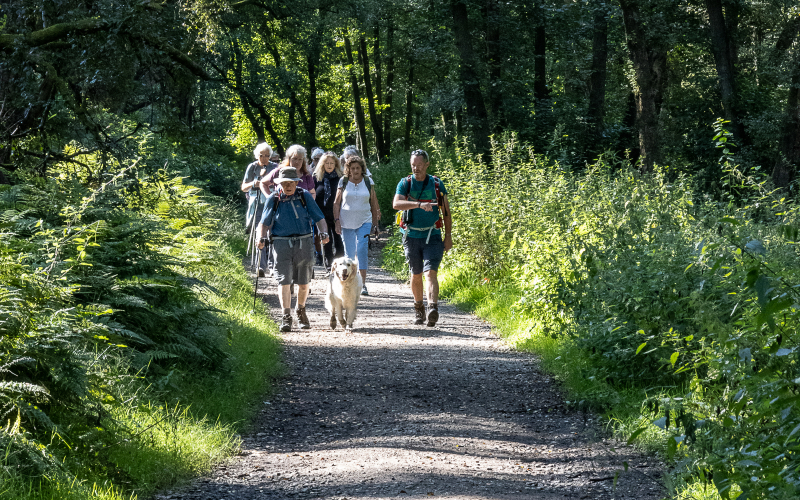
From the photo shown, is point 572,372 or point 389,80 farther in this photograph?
point 389,80

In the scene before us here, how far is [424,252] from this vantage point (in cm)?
1059

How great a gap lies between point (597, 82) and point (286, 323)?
17.1 meters

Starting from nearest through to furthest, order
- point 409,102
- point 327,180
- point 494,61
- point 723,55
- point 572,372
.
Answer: point 572,372
point 327,180
point 723,55
point 494,61
point 409,102

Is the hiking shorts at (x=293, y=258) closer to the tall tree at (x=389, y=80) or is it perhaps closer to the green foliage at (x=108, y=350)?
the green foliage at (x=108, y=350)

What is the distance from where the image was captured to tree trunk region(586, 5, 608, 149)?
924 inches

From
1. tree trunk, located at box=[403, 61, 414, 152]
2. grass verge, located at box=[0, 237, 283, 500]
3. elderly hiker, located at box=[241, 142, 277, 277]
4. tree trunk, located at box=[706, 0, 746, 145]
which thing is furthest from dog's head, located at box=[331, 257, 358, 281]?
tree trunk, located at box=[403, 61, 414, 152]

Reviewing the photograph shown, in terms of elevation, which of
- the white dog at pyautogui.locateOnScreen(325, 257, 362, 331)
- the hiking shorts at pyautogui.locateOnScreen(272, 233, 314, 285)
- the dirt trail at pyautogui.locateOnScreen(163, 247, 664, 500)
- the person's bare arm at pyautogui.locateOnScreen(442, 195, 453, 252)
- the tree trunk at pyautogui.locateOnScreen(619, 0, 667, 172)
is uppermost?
the tree trunk at pyautogui.locateOnScreen(619, 0, 667, 172)

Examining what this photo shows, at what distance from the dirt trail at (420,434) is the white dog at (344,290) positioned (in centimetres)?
56

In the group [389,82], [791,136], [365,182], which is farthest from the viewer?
[389,82]

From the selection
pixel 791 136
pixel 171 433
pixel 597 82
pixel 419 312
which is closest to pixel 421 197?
pixel 419 312

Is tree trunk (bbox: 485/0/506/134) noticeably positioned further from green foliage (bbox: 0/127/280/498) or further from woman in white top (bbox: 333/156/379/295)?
green foliage (bbox: 0/127/280/498)

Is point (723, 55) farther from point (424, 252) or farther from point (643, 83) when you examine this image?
point (424, 252)

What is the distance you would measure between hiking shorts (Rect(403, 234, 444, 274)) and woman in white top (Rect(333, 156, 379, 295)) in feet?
4.18

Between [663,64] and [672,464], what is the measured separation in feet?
79.0
